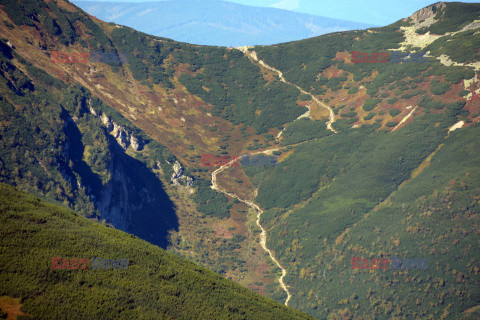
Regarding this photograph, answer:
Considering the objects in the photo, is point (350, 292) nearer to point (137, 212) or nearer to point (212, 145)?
point (137, 212)

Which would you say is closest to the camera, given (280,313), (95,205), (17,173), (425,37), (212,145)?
(280,313)

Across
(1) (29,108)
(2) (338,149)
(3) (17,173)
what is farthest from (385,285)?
(1) (29,108)

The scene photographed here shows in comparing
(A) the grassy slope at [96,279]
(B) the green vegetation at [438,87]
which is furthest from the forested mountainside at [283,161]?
(A) the grassy slope at [96,279]

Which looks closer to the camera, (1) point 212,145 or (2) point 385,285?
(2) point 385,285

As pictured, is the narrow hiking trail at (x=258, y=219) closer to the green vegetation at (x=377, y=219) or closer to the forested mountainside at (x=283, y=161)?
the forested mountainside at (x=283, y=161)

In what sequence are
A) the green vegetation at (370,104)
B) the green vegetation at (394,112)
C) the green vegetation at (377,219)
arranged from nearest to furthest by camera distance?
the green vegetation at (377,219)
the green vegetation at (394,112)
the green vegetation at (370,104)

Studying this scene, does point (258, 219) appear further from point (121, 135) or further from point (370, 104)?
point (370, 104)

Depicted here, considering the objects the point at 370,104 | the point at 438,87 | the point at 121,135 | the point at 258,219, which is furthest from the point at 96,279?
the point at 438,87
